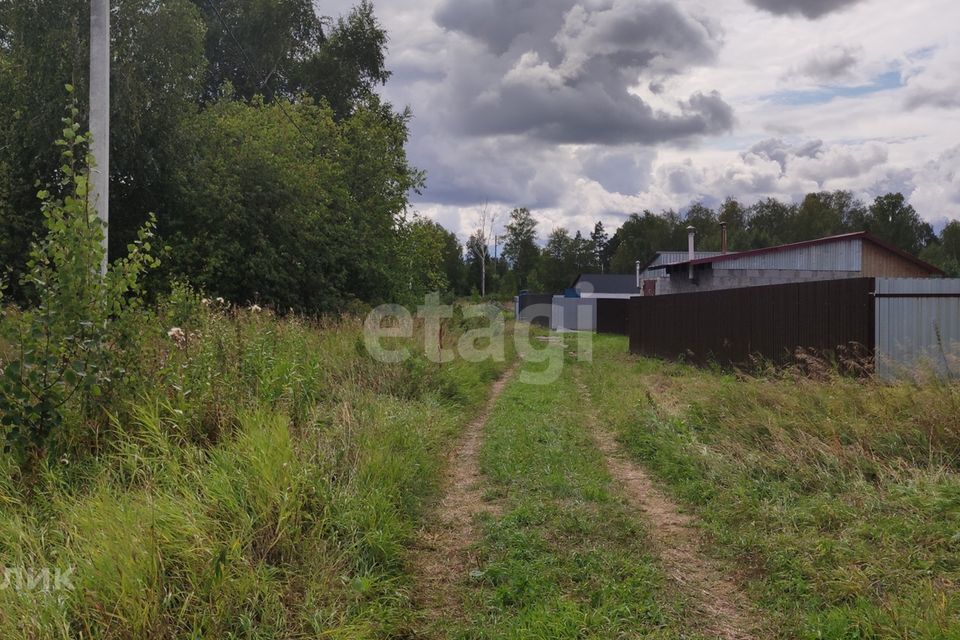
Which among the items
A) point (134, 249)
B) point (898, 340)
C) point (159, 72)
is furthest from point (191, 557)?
point (159, 72)

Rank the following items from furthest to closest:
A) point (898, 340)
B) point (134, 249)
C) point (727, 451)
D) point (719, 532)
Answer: point (898, 340) < point (727, 451) < point (134, 249) < point (719, 532)

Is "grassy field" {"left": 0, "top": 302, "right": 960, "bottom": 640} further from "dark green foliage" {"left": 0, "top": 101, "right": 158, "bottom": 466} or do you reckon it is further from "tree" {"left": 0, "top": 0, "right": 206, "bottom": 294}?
"tree" {"left": 0, "top": 0, "right": 206, "bottom": 294}

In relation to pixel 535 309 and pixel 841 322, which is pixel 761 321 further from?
pixel 535 309

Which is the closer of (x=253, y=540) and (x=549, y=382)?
(x=253, y=540)

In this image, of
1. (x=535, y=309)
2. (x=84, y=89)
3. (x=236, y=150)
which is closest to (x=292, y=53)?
(x=236, y=150)

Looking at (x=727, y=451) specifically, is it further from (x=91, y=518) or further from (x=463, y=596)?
(x=91, y=518)

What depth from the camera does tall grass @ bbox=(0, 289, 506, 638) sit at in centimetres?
287

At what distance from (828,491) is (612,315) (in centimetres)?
2709

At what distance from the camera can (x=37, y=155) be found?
1390cm

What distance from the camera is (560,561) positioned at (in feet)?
12.9

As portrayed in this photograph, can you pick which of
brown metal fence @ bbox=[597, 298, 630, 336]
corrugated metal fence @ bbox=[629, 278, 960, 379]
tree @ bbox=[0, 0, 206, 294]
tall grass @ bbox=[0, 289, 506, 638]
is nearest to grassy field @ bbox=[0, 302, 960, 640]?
tall grass @ bbox=[0, 289, 506, 638]

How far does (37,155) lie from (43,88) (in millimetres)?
1527

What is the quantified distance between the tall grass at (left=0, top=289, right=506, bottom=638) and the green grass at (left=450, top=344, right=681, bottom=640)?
52 cm

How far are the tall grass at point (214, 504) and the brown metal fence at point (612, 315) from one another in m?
24.7
